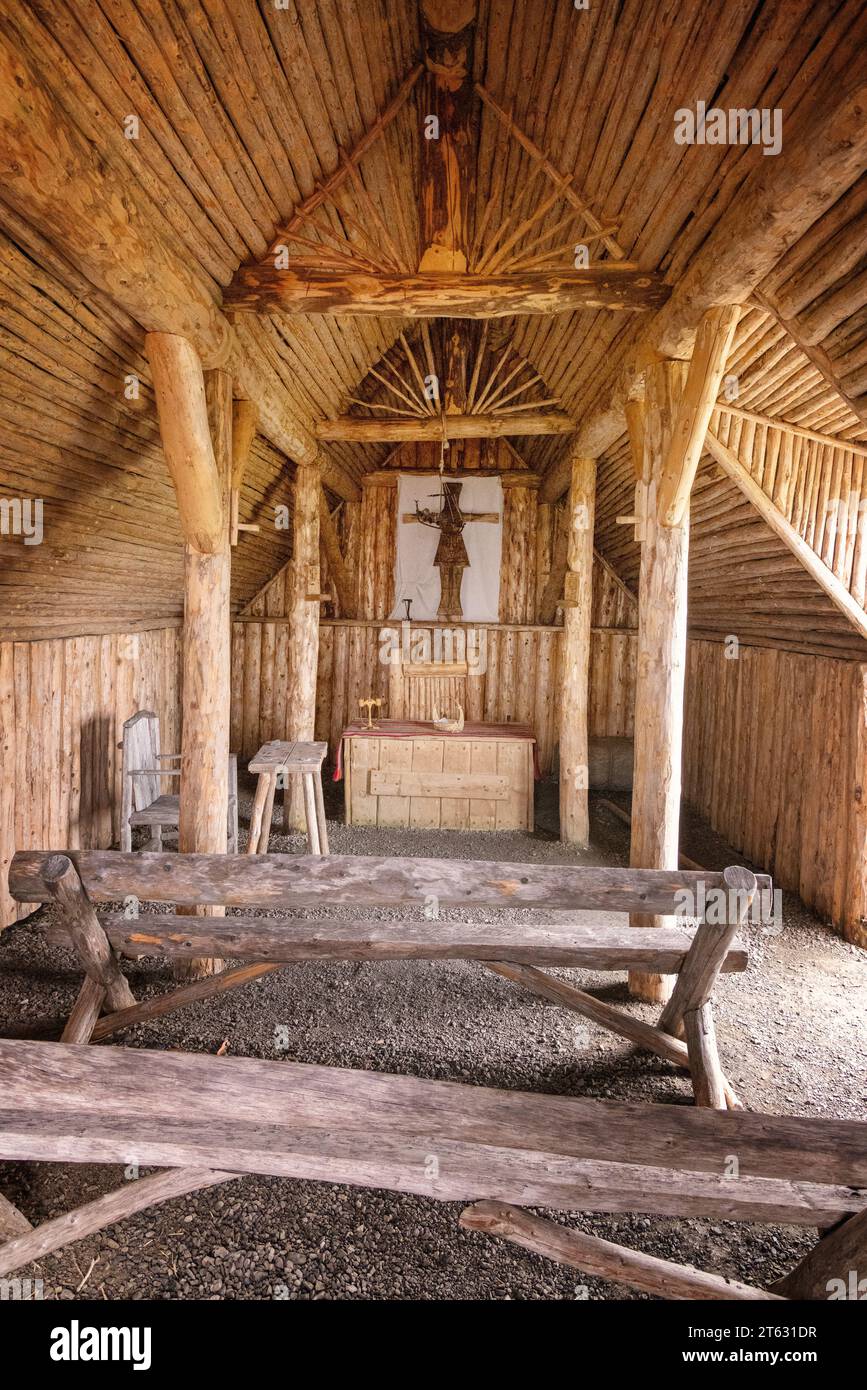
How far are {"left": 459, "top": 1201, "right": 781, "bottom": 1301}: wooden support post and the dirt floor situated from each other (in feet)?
1.64

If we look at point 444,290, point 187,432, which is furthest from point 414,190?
point 187,432

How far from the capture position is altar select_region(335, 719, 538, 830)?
8.08 m

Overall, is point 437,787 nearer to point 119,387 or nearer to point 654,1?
point 119,387

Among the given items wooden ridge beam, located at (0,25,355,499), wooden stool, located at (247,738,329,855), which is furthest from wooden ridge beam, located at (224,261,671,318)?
wooden stool, located at (247,738,329,855)

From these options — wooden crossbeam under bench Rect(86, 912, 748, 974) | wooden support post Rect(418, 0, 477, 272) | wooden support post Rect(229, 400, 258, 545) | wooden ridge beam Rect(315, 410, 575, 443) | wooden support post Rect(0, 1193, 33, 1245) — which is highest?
wooden support post Rect(418, 0, 477, 272)

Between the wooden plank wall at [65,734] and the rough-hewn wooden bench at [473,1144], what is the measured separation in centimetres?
370

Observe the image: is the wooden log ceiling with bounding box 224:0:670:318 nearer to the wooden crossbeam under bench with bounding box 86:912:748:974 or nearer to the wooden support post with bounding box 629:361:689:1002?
the wooden support post with bounding box 629:361:689:1002

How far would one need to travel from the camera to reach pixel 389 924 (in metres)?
3.80

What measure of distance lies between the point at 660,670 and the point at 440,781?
3852 mm

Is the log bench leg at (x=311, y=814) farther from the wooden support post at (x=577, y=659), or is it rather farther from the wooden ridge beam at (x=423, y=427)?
the wooden ridge beam at (x=423, y=427)

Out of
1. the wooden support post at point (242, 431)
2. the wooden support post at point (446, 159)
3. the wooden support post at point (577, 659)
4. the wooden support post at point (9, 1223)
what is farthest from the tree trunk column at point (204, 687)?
the wooden support post at point (577, 659)

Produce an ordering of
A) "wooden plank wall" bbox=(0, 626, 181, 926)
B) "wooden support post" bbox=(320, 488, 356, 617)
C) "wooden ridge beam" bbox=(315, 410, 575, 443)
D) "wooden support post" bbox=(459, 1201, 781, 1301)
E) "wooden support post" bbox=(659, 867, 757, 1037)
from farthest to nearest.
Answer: "wooden support post" bbox=(320, 488, 356, 617)
"wooden ridge beam" bbox=(315, 410, 575, 443)
"wooden plank wall" bbox=(0, 626, 181, 926)
"wooden support post" bbox=(659, 867, 757, 1037)
"wooden support post" bbox=(459, 1201, 781, 1301)
